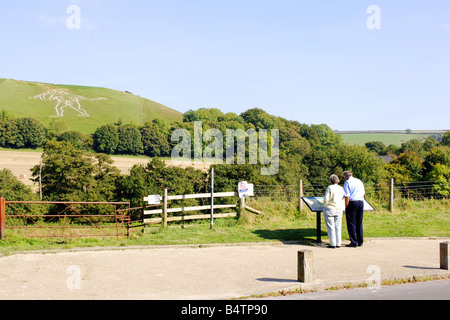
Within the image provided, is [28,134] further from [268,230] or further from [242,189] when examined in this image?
[268,230]

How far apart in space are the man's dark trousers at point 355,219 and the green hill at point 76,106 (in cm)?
10719

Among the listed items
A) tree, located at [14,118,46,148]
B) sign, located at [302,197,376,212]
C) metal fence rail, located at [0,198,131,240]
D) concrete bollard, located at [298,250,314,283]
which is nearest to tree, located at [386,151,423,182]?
metal fence rail, located at [0,198,131,240]

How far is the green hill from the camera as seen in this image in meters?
118

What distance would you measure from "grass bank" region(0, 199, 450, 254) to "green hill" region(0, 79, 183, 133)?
103m

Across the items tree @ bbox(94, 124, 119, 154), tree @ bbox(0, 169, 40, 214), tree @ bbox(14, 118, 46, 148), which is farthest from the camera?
tree @ bbox(94, 124, 119, 154)

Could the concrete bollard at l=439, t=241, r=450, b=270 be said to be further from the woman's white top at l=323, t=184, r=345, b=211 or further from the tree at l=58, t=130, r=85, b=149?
the tree at l=58, t=130, r=85, b=149

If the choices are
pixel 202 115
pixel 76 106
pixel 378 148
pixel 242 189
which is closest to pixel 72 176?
pixel 242 189

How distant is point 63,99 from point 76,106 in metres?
6.52

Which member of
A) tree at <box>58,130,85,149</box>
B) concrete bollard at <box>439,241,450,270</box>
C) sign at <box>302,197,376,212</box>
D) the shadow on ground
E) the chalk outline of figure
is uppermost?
the chalk outline of figure

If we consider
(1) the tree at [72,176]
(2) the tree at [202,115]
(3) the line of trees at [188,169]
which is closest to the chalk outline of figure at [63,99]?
(3) the line of trees at [188,169]

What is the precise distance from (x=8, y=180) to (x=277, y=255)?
49244 millimetres

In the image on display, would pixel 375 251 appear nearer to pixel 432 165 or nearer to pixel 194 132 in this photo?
pixel 432 165

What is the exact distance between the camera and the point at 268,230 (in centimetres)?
1274

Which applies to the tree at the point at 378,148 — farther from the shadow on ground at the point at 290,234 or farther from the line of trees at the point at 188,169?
the shadow on ground at the point at 290,234
